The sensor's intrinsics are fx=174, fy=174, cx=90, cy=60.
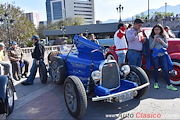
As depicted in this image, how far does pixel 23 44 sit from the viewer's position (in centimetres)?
2888

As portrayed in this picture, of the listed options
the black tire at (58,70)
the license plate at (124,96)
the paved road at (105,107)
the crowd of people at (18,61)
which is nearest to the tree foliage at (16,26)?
the crowd of people at (18,61)

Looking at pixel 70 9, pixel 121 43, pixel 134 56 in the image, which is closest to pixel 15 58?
pixel 121 43

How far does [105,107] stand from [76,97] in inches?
41.2

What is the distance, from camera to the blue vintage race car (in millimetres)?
3408

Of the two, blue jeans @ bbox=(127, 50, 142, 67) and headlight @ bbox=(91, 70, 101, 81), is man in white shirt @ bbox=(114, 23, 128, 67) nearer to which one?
blue jeans @ bbox=(127, 50, 142, 67)

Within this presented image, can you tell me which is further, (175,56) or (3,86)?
(175,56)

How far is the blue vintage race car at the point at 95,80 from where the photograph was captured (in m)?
3.41

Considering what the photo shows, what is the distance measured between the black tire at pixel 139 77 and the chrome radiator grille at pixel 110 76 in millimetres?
489

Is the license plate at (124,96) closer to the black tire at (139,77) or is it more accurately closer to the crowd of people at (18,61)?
the black tire at (139,77)

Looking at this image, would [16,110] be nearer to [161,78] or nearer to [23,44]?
[161,78]

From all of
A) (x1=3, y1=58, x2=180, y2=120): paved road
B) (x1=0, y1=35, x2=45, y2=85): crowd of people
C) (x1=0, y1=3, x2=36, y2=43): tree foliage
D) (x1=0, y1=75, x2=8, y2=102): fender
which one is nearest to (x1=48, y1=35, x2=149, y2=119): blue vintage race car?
(x1=3, y1=58, x2=180, y2=120): paved road

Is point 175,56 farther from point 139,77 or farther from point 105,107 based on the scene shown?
point 105,107

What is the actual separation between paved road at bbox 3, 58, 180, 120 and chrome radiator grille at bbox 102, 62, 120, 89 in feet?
1.74

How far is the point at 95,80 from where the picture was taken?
381 cm
